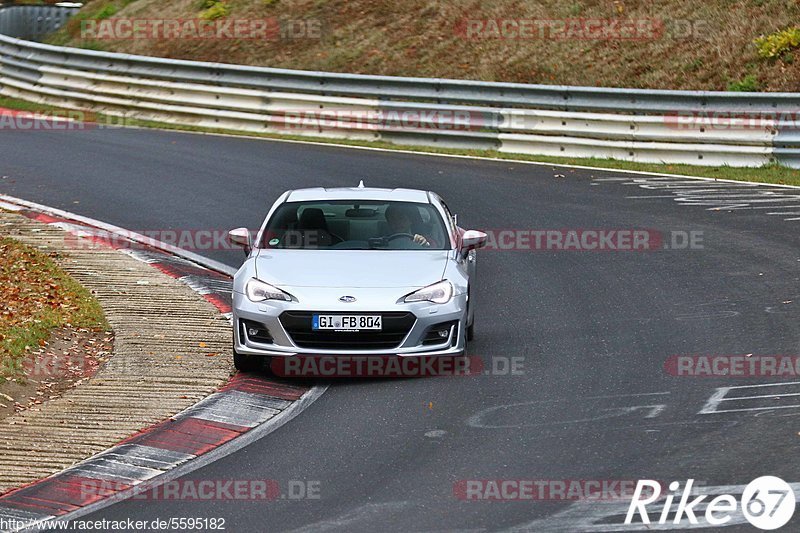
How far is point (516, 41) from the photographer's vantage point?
2716 cm

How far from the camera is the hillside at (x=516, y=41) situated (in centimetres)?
2400

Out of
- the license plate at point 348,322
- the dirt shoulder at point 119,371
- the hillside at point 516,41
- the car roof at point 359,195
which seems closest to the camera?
the dirt shoulder at point 119,371

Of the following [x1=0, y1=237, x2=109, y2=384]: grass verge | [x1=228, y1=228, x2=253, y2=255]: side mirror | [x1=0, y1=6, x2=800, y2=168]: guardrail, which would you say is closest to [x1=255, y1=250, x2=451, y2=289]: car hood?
[x1=228, y1=228, x2=253, y2=255]: side mirror

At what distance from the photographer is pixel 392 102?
2391 cm

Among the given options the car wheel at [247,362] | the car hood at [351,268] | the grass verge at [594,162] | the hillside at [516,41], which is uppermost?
the hillside at [516,41]

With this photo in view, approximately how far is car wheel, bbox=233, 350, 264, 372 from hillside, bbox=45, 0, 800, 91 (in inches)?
568

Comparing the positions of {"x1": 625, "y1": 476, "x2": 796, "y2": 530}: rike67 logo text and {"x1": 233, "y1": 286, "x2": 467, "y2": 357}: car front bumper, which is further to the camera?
{"x1": 233, "y1": 286, "x2": 467, "y2": 357}: car front bumper

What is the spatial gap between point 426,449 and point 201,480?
4.92 feet

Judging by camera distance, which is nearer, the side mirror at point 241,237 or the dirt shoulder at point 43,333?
the dirt shoulder at point 43,333

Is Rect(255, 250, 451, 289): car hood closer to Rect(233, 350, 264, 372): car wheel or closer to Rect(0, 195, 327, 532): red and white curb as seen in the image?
Rect(233, 350, 264, 372): car wheel

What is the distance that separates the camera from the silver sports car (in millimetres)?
10359

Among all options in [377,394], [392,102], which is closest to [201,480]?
[377,394]

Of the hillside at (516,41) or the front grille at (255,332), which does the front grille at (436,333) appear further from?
the hillside at (516,41)

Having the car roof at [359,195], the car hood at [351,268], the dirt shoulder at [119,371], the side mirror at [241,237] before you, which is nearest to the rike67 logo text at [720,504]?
the car hood at [351,268]
